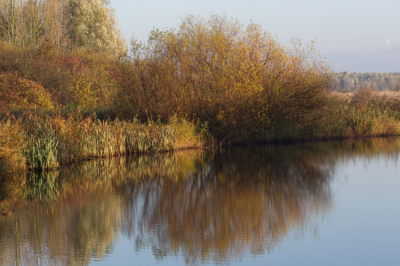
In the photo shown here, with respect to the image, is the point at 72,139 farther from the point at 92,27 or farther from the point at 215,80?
the point at 92,27

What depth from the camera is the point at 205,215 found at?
32.0 ft

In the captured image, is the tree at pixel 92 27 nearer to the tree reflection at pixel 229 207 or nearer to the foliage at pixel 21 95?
the foliage at pixel 21 95

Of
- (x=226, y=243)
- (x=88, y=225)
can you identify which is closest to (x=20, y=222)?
(x=88, y=225)

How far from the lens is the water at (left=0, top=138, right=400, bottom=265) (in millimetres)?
7289

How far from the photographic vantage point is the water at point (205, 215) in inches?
287

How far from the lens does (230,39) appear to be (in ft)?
83.7

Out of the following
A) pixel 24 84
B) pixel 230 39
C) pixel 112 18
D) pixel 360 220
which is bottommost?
pixel 360 220

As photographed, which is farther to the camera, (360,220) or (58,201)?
(58,201)

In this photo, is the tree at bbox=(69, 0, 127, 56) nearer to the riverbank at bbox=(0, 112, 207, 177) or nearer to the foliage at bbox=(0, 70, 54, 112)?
the foliage at bbox=(0, 70, 54, 112)

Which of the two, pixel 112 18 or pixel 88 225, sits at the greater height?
pixel 112 18

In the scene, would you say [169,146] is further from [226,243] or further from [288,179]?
[226,243]

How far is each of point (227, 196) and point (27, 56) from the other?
24721 millimetres

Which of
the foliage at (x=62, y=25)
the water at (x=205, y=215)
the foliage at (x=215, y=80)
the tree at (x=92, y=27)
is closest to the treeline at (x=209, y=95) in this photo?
the foliage at (x=215, y=80)

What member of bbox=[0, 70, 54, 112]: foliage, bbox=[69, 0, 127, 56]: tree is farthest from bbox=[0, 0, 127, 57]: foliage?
bbox=[0, 70, 54, 112]: foliage
